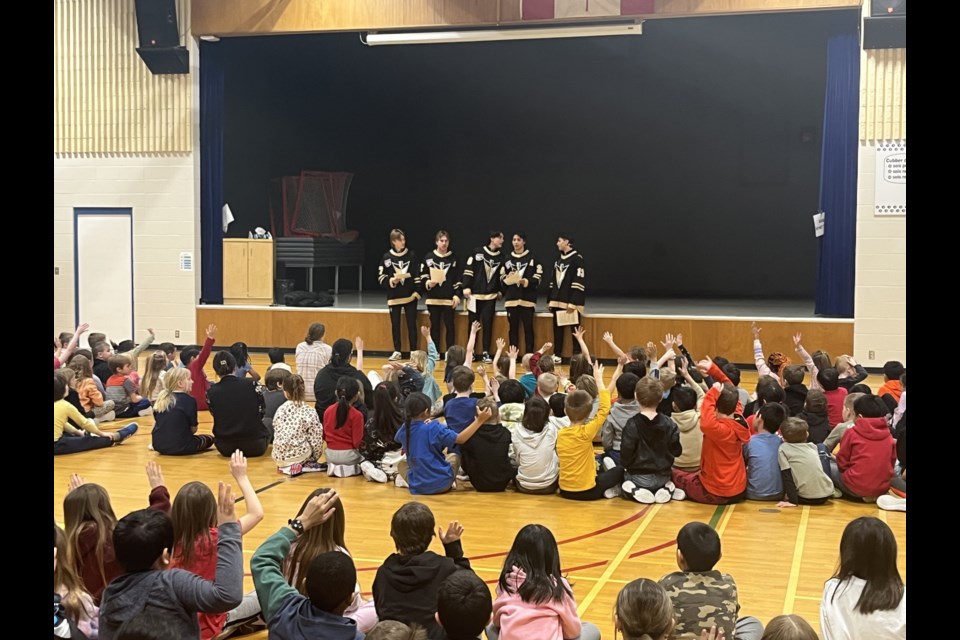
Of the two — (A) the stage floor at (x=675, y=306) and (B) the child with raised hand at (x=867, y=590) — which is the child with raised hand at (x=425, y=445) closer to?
(B) the child with raised hand at (x=867, y=590)

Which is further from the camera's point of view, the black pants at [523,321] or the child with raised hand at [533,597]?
the black pants at [523,321]

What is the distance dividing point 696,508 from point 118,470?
175 inches

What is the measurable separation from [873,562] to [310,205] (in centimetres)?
1480

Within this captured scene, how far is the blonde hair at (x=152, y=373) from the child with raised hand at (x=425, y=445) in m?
3.49

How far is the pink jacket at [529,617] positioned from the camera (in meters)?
3.87

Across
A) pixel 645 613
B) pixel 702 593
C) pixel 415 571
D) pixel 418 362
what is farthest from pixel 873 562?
pixel 418 362

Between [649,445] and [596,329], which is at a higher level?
[596,329]

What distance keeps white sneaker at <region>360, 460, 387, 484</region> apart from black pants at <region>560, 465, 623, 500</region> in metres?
1.36

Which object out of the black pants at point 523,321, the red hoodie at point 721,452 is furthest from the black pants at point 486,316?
the red hoodie at point 721,452

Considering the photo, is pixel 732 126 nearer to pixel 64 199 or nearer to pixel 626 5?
pixel 626 5

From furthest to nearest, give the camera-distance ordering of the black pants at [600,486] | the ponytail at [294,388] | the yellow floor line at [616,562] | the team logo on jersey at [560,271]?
the team logo on jersey at [560,271]
the ponytail at [294,388]
the black pants at [600,486]
the yellow floor line at [616,562]

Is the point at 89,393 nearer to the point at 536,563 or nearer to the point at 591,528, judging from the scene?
the point at 591,528

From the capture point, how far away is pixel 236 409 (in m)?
8.41
